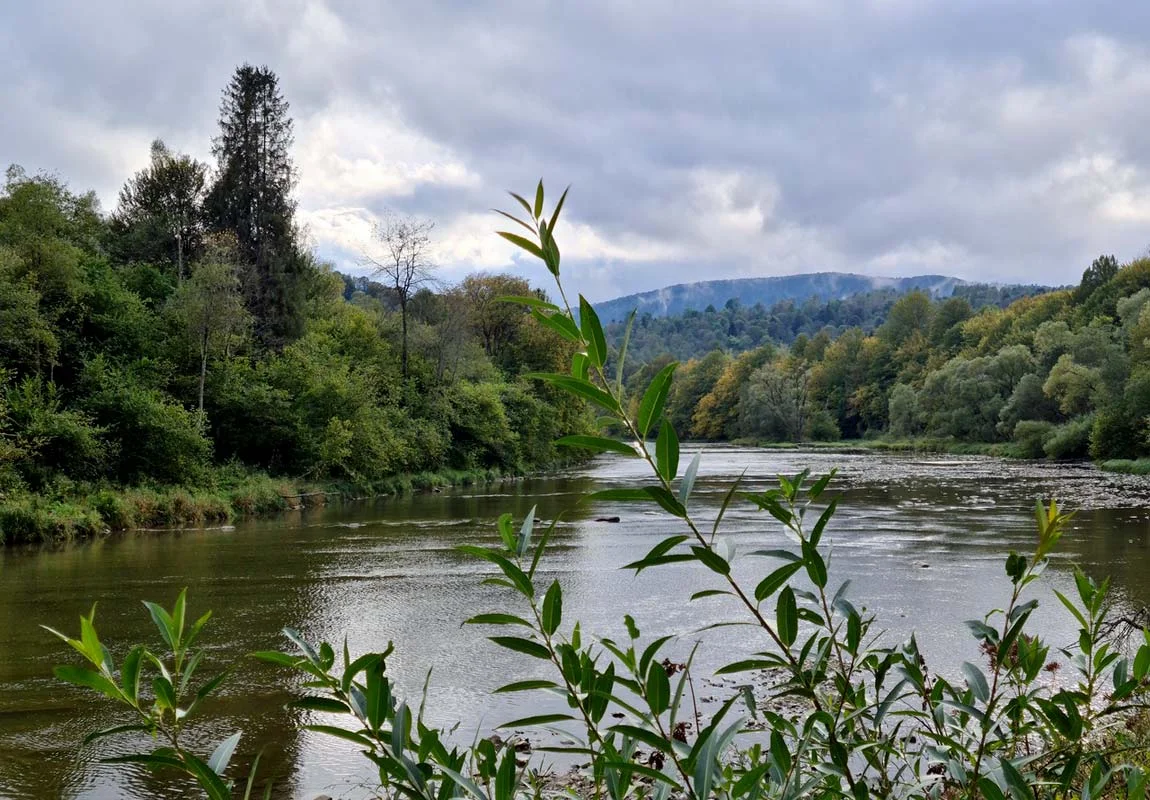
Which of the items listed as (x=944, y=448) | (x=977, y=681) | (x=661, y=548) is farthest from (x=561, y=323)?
(x=944, y=448)

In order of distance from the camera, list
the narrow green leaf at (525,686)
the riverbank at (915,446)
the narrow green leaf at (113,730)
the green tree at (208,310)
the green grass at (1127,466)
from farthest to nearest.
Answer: the riverbank at (915,446)
the green grass at (1127,466)
the green tree at (208,310)
the narrow green leaf at (525,686)
the narrow green leaf at (113,730)

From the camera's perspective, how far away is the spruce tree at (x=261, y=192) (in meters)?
35.9

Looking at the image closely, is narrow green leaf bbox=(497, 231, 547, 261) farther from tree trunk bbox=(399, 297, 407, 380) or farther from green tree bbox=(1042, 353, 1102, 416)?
green tree bbox=(1042, 353, 1102, 416)

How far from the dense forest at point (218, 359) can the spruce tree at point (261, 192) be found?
0.08 m

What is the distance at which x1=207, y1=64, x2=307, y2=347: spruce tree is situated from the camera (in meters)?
35.9

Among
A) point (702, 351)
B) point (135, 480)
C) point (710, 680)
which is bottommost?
point (710, 680)

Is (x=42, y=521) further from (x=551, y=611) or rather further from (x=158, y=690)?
(x=551, y=611)

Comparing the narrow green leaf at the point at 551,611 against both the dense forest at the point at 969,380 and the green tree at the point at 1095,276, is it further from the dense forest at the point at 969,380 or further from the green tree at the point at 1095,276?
the green tree at the point at 1095,276

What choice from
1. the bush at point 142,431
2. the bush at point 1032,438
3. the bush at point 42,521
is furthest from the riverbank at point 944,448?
the bush at point 42,521

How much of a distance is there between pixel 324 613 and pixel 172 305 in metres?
20.6

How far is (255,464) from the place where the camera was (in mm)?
28562

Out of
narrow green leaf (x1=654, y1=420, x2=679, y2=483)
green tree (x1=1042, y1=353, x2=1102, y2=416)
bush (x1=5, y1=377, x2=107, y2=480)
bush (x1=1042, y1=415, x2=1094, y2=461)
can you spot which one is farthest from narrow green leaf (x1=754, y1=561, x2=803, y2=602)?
green tree (x1=1042, y1=353, x2=1102, y2=416)

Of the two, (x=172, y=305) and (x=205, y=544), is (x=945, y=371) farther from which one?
(x=205, y=544)

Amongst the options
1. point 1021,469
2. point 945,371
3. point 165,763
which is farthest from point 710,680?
point 945,371
